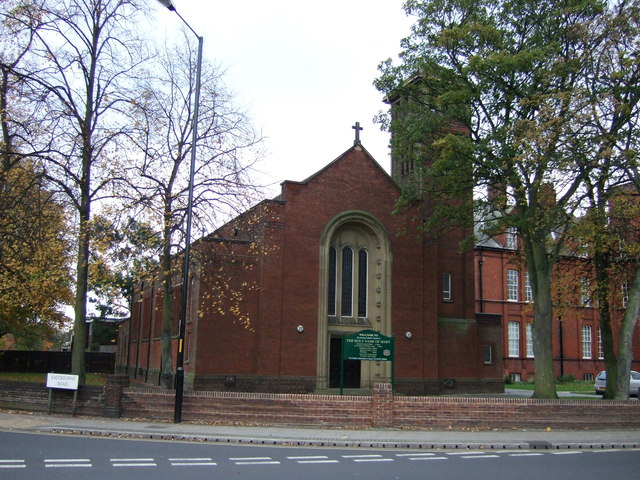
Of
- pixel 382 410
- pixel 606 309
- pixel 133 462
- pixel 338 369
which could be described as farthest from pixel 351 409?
pixel 606 309

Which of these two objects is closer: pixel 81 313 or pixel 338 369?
pixel 81 313

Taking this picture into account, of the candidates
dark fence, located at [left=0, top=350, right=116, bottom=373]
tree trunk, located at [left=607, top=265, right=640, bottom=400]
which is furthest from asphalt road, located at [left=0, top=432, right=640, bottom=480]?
dark fence, located at [left=0, top=350, right=116, bottom=373]

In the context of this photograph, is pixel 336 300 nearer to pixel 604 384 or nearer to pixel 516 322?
pixel 604 384

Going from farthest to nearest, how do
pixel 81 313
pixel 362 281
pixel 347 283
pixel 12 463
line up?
pixel 362 281
pixel 347 283
pixel 81 313
pixel 12 463

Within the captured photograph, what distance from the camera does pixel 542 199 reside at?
923 inches

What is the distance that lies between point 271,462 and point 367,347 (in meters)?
11.5

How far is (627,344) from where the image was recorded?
23453mm

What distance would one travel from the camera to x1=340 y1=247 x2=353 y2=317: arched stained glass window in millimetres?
32938

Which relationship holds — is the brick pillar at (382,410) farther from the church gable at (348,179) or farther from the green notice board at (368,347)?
the church gable at (348,179)

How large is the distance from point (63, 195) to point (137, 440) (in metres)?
11.5

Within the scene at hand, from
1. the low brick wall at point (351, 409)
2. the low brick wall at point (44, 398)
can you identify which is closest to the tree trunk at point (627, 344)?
the low brick wall at point (351, 409)

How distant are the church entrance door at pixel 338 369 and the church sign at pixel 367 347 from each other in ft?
26.3

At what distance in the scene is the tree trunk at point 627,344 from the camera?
23188mm

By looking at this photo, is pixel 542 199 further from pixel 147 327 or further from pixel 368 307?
pixel 147 327
